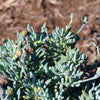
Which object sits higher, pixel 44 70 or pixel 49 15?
pixel 49 15

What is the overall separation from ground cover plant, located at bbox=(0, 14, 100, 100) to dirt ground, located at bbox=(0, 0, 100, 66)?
6.24 ft

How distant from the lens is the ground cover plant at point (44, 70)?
73.9 inches

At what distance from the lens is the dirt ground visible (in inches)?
166

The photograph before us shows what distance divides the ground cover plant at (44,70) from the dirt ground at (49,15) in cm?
190

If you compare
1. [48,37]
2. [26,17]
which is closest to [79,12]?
[26,17]

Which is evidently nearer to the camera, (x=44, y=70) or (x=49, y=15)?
(x=44, y=70)

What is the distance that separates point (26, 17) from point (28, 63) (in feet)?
9.17

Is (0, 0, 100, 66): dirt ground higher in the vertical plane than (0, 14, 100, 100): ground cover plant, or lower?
higher

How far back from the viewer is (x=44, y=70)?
Result: 2.06 metres

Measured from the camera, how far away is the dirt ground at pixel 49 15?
4216 millimetres

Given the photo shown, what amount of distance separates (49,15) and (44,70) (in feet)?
9.01

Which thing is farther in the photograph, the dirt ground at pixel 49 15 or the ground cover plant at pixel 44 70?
the dirt ground at pixel 49 15

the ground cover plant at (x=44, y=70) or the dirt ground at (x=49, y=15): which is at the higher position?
the dirt ground at (x=49, y=15)

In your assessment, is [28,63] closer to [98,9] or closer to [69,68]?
[69,68]
